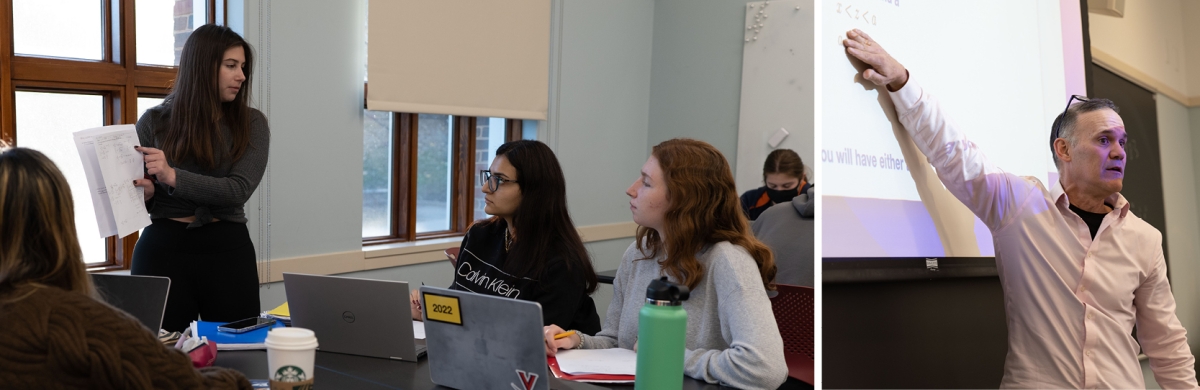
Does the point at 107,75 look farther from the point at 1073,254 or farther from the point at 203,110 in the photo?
the point at 1073,254

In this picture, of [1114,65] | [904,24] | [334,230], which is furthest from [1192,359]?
[334,230]

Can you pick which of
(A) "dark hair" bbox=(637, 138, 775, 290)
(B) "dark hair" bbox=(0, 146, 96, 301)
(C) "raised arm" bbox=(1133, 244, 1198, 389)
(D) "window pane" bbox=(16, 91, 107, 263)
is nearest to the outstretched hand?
(A) "dark hair" bbox=(637, 138, 775, 290)

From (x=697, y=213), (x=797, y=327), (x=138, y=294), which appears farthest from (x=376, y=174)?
(x=797, y=327)

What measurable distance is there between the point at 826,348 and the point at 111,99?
2.84 m

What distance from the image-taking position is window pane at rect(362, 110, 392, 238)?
4.06 meters

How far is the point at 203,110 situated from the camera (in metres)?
2.29

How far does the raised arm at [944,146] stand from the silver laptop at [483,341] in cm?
75

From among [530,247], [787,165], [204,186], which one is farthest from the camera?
[787,165]

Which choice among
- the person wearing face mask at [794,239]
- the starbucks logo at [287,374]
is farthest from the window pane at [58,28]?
the person wearing face mask at [794,239]

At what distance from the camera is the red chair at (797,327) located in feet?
5.37

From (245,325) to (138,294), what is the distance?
0.29 meters

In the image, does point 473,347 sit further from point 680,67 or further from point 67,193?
point 680,67

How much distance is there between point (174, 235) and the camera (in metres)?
2.23

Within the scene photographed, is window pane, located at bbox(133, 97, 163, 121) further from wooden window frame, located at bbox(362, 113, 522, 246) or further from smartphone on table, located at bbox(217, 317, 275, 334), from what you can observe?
smartphone on table, located at bbox(217, 317, 275, 334)
